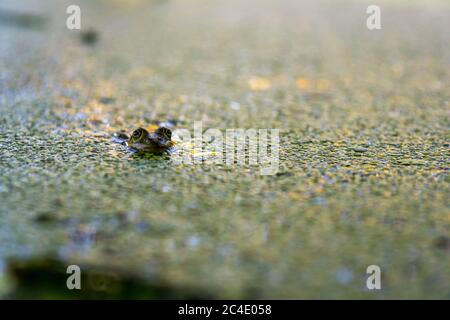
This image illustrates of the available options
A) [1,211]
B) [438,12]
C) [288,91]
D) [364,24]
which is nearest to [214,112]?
[288,91]

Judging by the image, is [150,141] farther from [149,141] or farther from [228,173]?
[228,173]

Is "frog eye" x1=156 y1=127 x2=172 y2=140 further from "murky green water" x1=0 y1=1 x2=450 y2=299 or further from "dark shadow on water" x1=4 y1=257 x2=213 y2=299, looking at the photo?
"dark shadow on water" x1=4 y1=257 x2=213 y2=299

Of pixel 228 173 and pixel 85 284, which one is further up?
pixel 228 173

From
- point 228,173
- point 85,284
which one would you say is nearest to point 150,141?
point 228,173

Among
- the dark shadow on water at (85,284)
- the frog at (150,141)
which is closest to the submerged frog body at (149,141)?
the frog at (150,141)

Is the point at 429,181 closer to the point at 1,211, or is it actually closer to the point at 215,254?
the point at 215,254

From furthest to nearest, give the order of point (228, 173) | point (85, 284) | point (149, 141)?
point (149, 141) < point (228, 173) < point (85, 284)

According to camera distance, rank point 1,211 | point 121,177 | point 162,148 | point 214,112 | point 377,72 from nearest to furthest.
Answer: point 1,211 < point 121,177 < point 162,148 < point 214,112 < point 377,72
